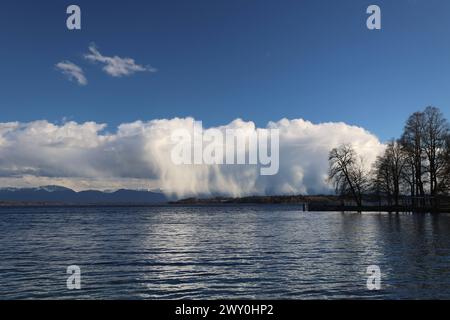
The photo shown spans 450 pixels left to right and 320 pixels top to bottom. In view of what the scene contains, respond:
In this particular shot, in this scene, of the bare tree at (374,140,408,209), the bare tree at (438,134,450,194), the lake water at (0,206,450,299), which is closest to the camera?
the lake water at (0,206,450,299)

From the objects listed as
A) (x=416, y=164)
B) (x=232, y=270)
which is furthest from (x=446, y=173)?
(x=232, y=270)

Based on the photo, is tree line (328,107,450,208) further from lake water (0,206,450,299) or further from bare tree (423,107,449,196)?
lake water (0,206,450,299)

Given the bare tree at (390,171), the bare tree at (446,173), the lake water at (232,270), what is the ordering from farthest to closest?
the bare tree at (390,171)
the bare tree at (446,173)
the lake water at (232,270)

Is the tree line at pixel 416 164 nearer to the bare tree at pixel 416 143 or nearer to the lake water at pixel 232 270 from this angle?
the bare tree at pixel 416 143

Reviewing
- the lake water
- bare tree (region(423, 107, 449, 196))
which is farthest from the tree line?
the lake water

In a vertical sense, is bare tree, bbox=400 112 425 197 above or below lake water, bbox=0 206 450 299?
above

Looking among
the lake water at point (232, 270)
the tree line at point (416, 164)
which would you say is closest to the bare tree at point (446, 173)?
the tree line at point (416, 164)

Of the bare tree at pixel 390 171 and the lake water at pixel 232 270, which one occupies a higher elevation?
the bare tree at pixel 390 171

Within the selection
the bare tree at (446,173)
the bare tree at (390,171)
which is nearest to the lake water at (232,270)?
the bare tree at (446,173)

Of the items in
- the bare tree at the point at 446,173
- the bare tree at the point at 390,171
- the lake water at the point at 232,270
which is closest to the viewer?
the lake water at the point at 232,270

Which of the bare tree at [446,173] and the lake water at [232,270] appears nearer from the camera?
the lake water at [232,270]

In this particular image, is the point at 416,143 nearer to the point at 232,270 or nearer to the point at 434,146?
the point at 434,146

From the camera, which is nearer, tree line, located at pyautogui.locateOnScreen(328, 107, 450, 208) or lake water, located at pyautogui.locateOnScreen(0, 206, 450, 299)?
lake water, located at pyautogui.locateOnScreen(0, 206, 450, 299)
